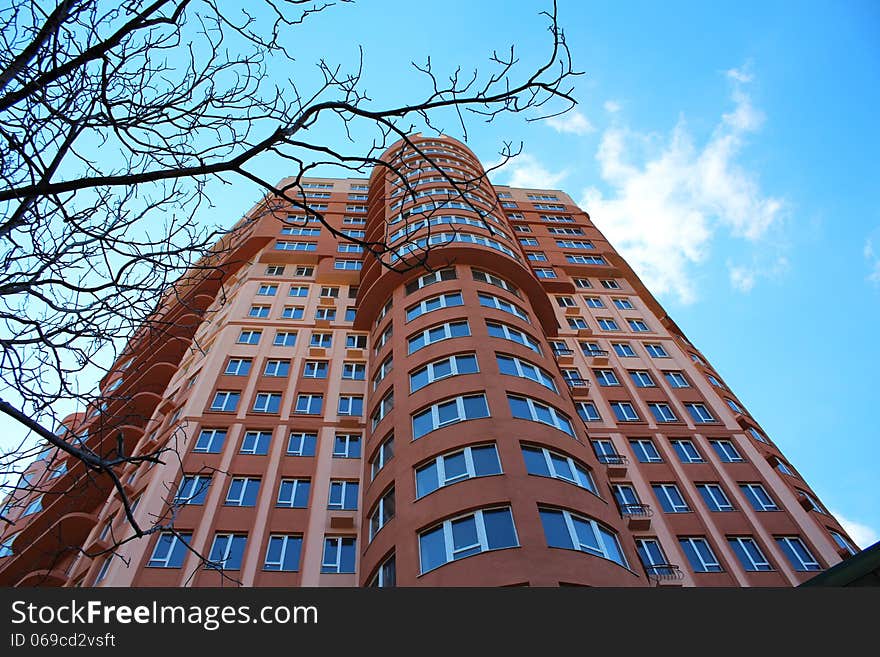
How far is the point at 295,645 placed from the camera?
552 cm

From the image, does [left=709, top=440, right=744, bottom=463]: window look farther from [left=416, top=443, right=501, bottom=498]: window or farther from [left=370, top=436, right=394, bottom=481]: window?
[left=370, top=436, right=394, bottom=481]: window

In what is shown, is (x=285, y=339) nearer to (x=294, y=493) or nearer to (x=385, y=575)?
(x=294, y=493)

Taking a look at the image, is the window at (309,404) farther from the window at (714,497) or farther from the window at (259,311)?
the window at (714,497)

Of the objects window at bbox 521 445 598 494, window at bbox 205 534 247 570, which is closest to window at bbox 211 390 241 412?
window at bbox 205 534 247 570

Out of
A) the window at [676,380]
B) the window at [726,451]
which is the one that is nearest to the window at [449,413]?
the window at [726,451]

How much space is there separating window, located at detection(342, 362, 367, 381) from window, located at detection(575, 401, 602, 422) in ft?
33.5

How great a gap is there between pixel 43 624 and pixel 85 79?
17.1 feet

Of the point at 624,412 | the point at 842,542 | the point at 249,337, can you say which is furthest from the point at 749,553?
the point at 249,337

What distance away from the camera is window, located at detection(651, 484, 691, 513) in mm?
20078

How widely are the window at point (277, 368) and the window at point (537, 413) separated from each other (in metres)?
12.6

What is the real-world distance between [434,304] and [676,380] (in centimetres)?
1360


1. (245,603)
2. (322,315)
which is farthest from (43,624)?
(322,315)

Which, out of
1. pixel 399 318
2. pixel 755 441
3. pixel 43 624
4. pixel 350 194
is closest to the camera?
pixel 43 624

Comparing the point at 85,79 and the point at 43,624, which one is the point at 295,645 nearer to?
the point at 43,624
